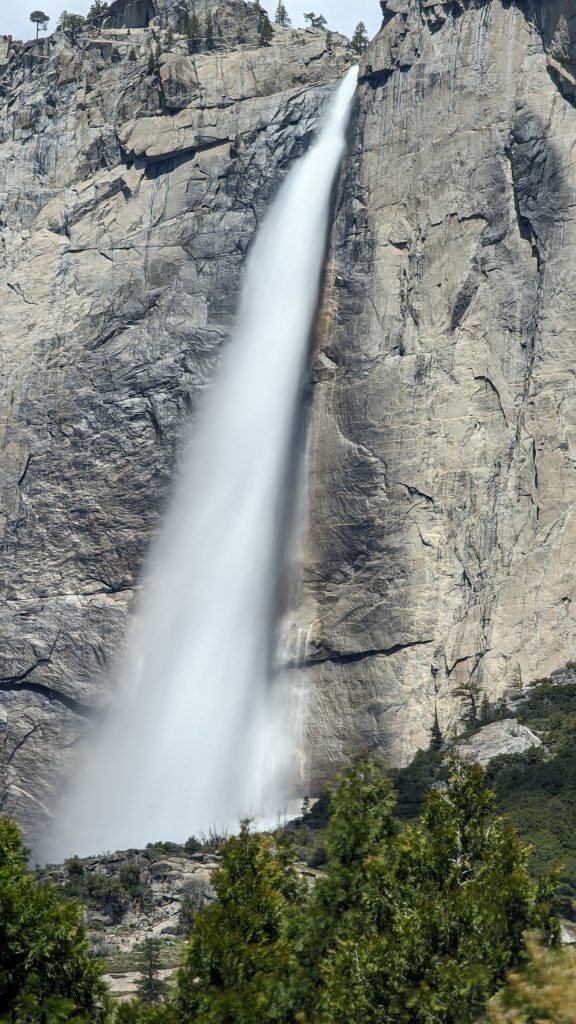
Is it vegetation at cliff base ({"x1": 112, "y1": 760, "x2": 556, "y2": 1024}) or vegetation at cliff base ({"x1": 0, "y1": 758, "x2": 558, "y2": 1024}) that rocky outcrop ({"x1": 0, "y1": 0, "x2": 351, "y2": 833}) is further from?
vegetation at cliff base ({"x1": 112, "y1": 760, "x2": 556, "y2": 1024})

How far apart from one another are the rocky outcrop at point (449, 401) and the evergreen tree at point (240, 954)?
120ft

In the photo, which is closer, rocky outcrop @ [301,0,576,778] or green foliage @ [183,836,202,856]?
green foliage @ [183,836,202,856]

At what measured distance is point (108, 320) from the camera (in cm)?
7688

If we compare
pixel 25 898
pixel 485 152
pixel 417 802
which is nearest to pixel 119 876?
pixel 417 802

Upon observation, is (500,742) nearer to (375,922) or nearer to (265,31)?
(375,922)

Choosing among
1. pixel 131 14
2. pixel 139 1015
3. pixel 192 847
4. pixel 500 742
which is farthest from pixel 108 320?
pixel 139 1015

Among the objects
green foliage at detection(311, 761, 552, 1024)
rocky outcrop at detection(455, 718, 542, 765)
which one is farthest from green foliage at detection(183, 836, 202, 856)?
green foliage at detection(311, 761, 552, 1024)

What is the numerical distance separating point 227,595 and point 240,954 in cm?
4753

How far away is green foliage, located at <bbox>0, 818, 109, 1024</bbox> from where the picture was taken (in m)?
21.8

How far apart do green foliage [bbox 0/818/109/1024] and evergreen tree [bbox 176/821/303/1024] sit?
2.16 meters

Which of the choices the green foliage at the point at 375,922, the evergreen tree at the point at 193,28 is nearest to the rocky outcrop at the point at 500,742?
the green foliage at the point at 375,922

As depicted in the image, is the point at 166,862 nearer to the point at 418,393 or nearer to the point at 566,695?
the point at 566,695

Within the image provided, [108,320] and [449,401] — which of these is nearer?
[449,401]

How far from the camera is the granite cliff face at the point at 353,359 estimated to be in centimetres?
6694
